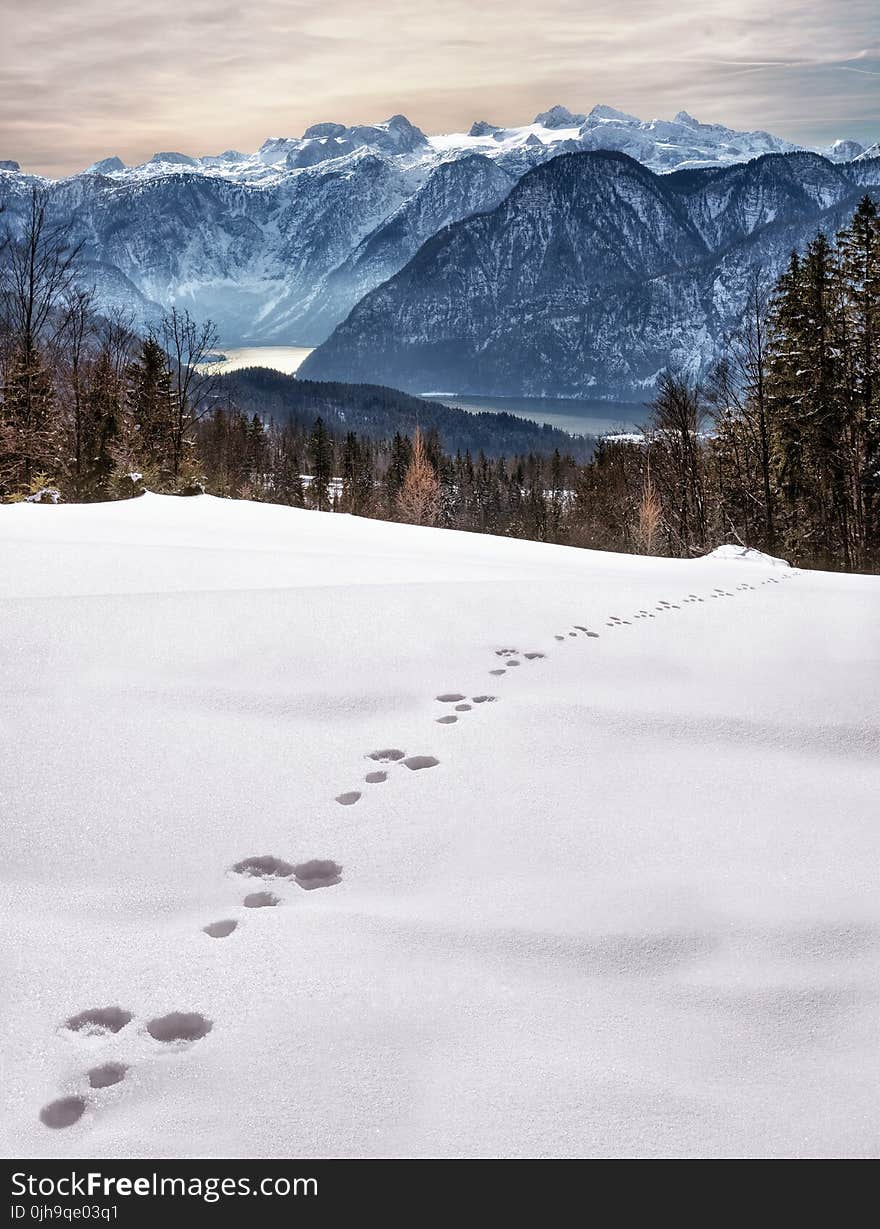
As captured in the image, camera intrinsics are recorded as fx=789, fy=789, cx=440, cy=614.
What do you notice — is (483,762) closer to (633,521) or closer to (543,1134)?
(543,1134)

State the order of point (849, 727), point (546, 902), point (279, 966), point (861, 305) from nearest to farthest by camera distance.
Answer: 1. point (279, 966)
2. point (546, 902)
3. point (849, 727)
4. point (861, 305)

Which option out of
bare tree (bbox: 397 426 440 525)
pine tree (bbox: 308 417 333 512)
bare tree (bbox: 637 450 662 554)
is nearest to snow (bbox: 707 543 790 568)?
bare tree (bbox: 637 450 662 554)

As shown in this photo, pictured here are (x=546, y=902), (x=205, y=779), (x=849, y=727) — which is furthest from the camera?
(x=849, y=727)

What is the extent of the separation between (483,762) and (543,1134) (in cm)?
194

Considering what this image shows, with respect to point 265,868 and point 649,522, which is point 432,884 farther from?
point 649,522

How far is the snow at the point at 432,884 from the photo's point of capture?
1657 mm

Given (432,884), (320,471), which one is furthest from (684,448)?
(320,471)

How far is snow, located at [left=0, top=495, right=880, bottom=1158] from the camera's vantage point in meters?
1.66

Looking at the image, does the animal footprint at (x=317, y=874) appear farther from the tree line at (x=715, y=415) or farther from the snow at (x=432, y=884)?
the tree line at (x=715, y=415)

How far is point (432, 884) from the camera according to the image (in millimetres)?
2549

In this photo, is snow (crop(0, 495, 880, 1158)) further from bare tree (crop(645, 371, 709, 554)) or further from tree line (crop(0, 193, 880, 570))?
bare tree (crop(645, 371, 709, 554))

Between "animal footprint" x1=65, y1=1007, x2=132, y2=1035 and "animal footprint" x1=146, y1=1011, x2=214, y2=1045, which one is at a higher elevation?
"animal footprint" x1=65, y1=1007, x2=132, y2=1035
